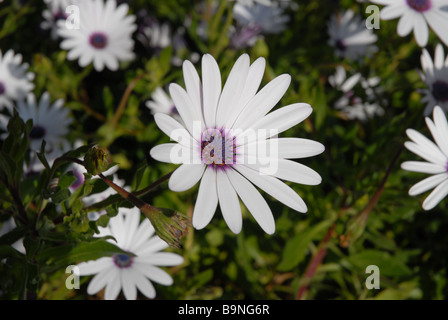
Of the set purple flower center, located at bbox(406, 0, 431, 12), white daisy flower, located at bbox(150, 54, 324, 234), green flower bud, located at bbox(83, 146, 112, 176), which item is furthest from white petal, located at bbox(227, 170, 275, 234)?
purple flower center, located at bbox(406, 0, 431, 12)

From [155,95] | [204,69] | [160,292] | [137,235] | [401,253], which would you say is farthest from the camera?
[155,95]

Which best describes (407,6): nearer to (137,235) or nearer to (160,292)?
(137,235)

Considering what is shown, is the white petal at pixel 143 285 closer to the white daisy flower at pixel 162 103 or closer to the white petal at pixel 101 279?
the white petal at pixel 101 279

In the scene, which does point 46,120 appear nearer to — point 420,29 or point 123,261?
point 123,261

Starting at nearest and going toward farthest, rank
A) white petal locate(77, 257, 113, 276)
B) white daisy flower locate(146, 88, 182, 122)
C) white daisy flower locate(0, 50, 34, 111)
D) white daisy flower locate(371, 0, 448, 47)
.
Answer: white petal locate(77, 257, 113, 276), white daisy flower locate(371, 0, 448, 47), white daisy flower locate(0, 50, 34, 111), white daisy flower locate(146, 88, 182, 122)

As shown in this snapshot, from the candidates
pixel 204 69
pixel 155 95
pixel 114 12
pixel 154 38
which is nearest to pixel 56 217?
pixel 204 69

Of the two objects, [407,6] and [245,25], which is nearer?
[407,6]

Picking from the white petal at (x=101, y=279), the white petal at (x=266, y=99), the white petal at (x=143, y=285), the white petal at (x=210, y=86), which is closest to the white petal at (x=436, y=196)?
the white petal at (x=266, y=99)

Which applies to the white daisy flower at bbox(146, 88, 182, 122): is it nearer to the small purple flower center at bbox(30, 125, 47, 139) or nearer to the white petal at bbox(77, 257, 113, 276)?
the small purple flower center at bbox(30, 125, 47, 139)
